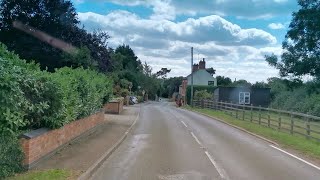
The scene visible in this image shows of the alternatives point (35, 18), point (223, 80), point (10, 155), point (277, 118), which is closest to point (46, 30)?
point (35, 18)

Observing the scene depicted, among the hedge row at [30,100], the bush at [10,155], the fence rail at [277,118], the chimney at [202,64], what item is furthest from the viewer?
the chimney at [202,64]

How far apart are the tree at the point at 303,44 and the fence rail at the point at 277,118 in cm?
916

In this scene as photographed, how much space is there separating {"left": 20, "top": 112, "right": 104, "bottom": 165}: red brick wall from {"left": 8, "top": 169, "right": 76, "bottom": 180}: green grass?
0.58 m

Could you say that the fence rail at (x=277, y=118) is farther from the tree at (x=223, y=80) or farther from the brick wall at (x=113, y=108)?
the tree at (x=223, y=80)

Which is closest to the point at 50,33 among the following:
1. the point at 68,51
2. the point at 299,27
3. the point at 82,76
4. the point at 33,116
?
the point at 68,51

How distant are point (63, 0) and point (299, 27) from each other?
2764 centimetres

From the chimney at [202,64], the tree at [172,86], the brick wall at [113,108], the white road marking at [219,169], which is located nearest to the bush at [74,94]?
the white road marking at [219,169]

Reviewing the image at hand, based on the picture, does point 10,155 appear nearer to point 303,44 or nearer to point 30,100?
point 30,100

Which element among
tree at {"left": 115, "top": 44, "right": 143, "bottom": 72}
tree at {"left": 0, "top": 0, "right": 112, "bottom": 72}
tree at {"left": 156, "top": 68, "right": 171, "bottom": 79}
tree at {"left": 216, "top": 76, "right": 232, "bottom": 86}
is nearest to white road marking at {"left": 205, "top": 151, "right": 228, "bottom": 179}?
tree at {"left": 0, "top": 0, "right": 112, "bottom": 72}

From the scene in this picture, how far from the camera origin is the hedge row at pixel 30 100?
9023 mm

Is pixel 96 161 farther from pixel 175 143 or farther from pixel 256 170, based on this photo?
pixel 175 143

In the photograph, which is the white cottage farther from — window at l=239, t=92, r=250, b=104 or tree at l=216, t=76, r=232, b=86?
window at l=239, t=92, r=250, b=104

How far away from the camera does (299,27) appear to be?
5188 centimetres

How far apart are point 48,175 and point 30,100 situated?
2173 millimetres
